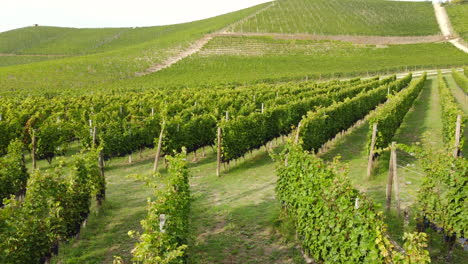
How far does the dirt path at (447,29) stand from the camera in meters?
102

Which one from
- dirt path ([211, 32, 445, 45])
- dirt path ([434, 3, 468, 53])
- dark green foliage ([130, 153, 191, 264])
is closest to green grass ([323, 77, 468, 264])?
dark green foliage ([130, 153, 191, 264])

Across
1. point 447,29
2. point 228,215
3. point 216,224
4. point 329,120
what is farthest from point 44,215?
point 447,29

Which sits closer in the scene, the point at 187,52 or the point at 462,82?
the point at 462,82

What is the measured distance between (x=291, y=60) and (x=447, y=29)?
66.1 meters

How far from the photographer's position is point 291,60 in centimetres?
9300

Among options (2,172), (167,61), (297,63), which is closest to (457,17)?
(297,63)

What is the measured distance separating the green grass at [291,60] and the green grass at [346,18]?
1399 cm

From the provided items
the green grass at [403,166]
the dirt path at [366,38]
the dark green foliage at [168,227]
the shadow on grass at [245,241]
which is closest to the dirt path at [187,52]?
the dirt path at [366,38]

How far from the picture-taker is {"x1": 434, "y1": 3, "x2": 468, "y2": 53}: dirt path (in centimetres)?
10244

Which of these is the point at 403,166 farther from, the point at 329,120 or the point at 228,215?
the point at 228,215

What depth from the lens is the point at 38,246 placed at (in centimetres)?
718

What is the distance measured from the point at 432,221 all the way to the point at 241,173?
332 inches

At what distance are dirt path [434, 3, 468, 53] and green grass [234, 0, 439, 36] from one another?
256 cm

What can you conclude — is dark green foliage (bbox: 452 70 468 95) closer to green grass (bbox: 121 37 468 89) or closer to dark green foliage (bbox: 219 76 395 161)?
dark green foliage (bbox: 219 76 395 161)
